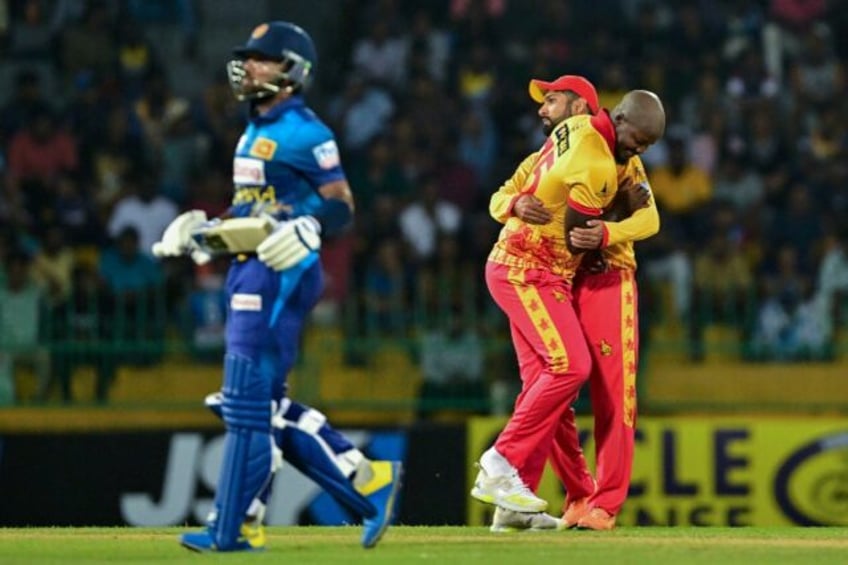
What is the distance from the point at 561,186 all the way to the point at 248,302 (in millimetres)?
2200

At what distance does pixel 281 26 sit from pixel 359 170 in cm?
1038

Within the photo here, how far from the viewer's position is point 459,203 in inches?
752

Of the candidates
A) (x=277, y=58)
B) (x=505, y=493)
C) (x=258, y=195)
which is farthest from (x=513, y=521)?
(x=277, y=58)

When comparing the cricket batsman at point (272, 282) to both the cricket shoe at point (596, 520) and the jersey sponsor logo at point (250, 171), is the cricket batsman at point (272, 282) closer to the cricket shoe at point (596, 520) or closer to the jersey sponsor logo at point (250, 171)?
the jersey sponsor logo at point (250, 171)

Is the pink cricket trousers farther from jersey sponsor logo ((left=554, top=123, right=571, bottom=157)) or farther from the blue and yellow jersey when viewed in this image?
the blue and yellow jersey

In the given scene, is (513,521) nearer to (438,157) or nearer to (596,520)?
(596,520)

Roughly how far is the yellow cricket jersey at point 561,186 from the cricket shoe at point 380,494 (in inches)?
70.9

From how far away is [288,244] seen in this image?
27.9 feet

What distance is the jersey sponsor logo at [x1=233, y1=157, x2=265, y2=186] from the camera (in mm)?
8805

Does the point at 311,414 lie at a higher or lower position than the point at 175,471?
higher

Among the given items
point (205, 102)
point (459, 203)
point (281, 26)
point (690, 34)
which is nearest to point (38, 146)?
point (205, 102)

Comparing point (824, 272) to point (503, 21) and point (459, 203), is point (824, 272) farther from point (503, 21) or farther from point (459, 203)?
point (503, 21)

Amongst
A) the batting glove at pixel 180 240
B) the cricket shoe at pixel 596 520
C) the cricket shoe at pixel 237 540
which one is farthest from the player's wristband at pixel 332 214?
the cricket shoe at pixel 596 520

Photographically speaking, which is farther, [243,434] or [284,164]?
[284,164]
